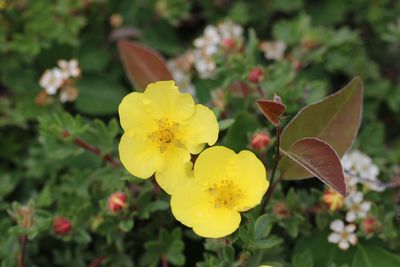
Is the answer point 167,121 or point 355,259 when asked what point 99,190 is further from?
point 355,259

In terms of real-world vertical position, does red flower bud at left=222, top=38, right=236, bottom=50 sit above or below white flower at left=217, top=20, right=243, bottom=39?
above

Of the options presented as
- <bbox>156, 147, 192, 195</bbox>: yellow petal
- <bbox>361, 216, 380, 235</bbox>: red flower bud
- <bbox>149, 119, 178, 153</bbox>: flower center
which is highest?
<bbox>149, 119, 178, 153</bbox>: flower center

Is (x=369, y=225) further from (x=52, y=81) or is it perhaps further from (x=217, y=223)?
(x=52, y=81)

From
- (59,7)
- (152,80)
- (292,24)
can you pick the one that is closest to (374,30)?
(292,24)

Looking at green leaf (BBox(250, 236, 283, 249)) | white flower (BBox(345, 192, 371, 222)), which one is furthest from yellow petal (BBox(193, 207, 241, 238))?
white flower (BBox(345, 192, 371, 222))

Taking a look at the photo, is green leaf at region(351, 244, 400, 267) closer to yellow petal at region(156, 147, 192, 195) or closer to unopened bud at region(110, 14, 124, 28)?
yellow petal at region(156, 147, 192, 195)

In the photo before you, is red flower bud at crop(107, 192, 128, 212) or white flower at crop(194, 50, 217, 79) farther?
white flower at crop(194, 50, 217, 79)
